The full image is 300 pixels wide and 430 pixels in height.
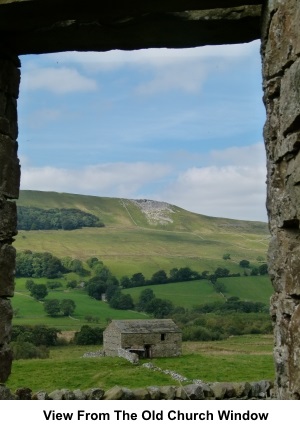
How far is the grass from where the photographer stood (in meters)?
19.0

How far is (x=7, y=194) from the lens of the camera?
486 centimetres

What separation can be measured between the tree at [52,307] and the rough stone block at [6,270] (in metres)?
38.6

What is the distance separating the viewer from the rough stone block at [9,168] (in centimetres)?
477

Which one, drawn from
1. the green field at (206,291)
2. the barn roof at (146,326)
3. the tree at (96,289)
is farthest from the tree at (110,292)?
the barn roof at (146,326)

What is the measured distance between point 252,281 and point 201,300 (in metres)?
7.94

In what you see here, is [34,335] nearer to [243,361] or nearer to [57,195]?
[243,361]

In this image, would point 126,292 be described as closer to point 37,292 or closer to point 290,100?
point 37,292

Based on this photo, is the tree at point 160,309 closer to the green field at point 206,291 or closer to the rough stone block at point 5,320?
the green field at point 206,291

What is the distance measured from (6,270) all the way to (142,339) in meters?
30.7

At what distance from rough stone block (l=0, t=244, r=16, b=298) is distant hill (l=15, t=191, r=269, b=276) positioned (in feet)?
151

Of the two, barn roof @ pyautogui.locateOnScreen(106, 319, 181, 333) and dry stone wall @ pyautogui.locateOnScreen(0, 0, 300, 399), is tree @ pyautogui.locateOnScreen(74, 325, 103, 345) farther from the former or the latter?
dry stone wall @ pyautogui.locateOnScreen(0, 0, 300, 399)

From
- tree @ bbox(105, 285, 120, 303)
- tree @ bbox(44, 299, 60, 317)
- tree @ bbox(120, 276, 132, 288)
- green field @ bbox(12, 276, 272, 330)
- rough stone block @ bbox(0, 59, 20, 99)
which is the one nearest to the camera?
rough stone block @ bbox(0, 59, 20, 99)

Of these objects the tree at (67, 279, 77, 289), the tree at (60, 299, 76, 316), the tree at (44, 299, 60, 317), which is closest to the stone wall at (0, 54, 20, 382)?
Answer: the tree at (60, 299, 76, 316)

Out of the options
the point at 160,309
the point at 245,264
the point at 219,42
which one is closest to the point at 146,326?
the point at 160,309
